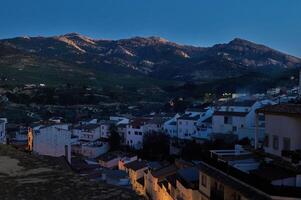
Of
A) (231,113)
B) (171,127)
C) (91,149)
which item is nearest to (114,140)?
(91,149)

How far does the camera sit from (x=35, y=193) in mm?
3992

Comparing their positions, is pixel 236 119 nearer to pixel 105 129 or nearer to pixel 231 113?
pixel 231 113

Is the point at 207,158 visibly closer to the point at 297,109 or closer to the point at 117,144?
the point at 297,109

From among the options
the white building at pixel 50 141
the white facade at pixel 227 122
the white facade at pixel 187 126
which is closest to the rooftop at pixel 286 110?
the white building at pixel 50 141

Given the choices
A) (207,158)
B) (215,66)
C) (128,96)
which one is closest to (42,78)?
(128,96)

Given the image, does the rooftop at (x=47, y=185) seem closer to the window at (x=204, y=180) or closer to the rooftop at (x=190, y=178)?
the window at (x=204, y=180)

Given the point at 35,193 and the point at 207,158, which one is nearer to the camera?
the point at 35,193

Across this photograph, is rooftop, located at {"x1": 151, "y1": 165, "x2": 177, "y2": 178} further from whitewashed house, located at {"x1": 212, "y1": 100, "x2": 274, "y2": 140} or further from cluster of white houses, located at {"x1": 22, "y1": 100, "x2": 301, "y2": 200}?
whitewashed house, located at {"x1": 212, "y1": 100, "x2": 274, "y2": 140}

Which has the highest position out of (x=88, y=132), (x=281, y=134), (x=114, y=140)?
(x=281, y=134)

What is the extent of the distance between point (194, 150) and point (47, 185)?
39.2 meters

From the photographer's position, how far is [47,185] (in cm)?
425

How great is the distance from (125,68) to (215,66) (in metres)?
38.3

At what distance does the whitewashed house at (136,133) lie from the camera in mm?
53569

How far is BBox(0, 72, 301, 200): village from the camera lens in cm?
1104
